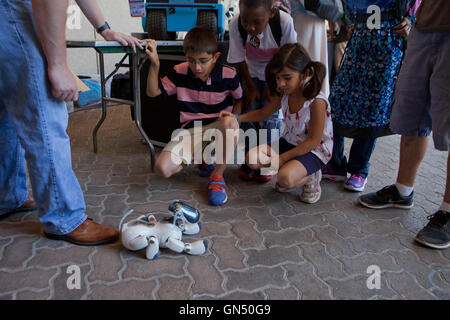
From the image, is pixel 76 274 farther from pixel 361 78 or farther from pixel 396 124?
pixel 361 78

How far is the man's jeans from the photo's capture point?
126cm

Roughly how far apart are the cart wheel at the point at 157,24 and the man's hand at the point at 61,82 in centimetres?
149

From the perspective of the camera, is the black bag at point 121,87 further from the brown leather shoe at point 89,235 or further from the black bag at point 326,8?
the brown leather shoe at point 89,235

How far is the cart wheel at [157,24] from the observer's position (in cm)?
266

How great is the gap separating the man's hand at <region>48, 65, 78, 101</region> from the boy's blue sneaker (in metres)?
0.92

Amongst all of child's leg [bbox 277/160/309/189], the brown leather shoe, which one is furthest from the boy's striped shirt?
the brown leather shoe

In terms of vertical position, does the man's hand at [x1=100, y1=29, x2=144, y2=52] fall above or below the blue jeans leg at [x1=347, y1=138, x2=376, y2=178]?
above

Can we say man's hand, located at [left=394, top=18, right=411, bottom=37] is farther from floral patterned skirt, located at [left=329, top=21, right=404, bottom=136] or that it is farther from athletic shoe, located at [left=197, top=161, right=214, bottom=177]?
athletic shoe, located at [left=197, top=161, right=214, bottom=177]

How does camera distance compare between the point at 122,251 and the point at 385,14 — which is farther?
the point at 385,14

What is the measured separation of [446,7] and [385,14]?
49 centimetres

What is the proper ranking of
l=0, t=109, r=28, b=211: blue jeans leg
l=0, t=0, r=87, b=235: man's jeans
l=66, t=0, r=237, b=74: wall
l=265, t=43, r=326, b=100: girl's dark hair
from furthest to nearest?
1. l=66, t=0, r=237, b=74: wall
2. l=265, t=43, r=326, b=100: girl's dark hair
3. l=0, t=109, r=28, b=211: blue jeans leg
4. l=0, t=0, r=87, b=235: man's jeans

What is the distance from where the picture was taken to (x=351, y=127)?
2139 mm

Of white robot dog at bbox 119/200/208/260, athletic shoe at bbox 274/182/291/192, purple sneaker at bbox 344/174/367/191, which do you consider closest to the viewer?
white robot dog at bbox 119/200/208/260
